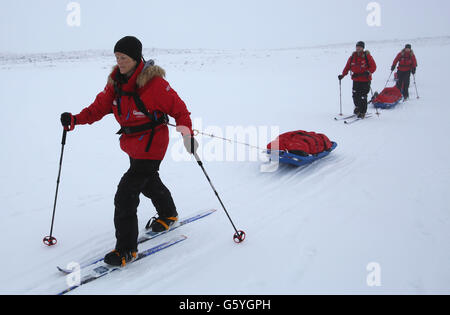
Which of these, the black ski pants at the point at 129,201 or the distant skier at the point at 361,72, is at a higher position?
the distant skier at the point at 361,72

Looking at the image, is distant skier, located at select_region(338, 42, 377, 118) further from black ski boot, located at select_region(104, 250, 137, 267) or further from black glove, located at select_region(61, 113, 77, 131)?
black ski boot, located at select_region(104, 250, 137, 267)

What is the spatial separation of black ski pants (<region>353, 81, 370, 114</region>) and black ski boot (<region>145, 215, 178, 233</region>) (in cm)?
736

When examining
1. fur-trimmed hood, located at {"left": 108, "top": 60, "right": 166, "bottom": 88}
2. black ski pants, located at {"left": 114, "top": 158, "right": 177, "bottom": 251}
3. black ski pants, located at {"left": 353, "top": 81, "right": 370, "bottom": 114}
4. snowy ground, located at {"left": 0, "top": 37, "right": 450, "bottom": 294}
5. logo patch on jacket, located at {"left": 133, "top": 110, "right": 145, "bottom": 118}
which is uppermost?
fur-trimmed hood, located at {"left": 108, "top": 60, "right": 166, "bottom": 88}

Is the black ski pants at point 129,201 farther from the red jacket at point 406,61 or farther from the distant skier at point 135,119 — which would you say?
the red jacket at point 406,61

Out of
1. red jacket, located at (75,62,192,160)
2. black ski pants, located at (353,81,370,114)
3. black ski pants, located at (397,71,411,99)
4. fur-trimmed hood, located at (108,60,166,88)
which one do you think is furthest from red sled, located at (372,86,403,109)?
fur-trimmed hood, located at (108,60,166,88)

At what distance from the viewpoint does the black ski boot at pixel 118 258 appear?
2998 millimetres

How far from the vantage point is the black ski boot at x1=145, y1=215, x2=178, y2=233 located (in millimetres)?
3691

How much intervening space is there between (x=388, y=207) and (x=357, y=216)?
499 mm

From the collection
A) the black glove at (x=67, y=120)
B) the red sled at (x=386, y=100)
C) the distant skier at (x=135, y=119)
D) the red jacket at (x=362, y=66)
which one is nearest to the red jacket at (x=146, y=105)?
the distant skier at (x=135, y=119)

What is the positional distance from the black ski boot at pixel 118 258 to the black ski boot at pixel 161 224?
2.03 feet

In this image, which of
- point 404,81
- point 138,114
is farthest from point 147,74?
point 404,81

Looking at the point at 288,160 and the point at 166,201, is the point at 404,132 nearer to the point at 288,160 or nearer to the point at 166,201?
the point at 288,160

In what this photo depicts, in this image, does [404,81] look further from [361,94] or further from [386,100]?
[361,94]
